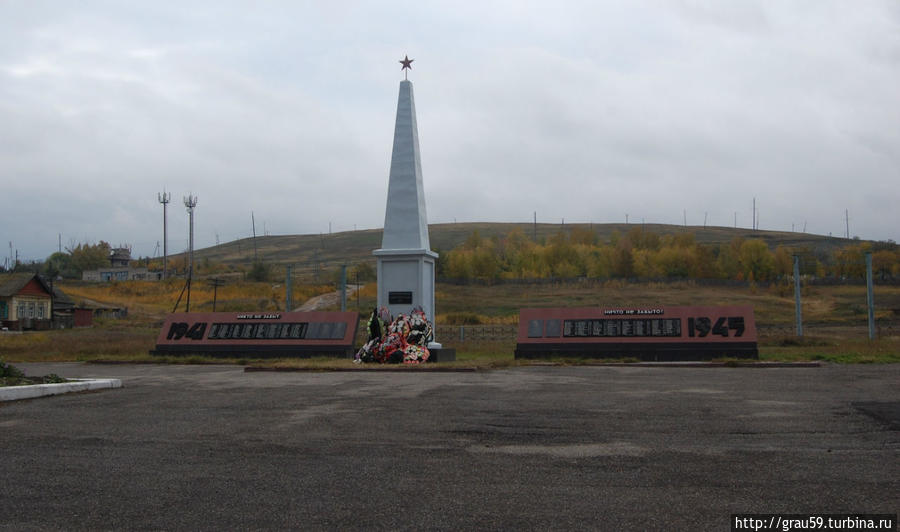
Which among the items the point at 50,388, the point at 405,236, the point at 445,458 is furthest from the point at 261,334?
the point at 445,458

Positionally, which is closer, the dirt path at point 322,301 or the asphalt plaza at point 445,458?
the asphalt plaza at point 445,458

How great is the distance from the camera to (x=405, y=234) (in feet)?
72.6

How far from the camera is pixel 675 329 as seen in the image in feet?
78.6

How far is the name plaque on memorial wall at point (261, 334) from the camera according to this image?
25234 millimetres

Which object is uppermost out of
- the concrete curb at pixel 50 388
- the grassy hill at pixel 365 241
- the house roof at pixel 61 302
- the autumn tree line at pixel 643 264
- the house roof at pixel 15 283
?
the grassy hill at pixel 365 241

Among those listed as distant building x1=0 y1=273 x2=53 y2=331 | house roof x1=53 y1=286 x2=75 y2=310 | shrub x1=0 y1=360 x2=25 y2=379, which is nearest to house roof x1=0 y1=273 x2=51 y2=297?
distant building x1=0 y1=273 x2=53 y2=331

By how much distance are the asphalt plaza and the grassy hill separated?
110 metres

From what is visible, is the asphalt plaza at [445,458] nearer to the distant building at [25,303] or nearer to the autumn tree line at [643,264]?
the distant building at [25,303]

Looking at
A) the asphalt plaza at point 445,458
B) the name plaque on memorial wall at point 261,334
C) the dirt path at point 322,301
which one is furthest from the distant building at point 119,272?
the asphalt plaza at point 445,458

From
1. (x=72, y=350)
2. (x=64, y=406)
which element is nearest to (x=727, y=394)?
(x=64, y=406)

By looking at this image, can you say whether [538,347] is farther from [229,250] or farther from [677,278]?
[229,250]

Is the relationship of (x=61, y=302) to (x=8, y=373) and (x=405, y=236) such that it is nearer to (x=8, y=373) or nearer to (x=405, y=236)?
(x=405, y=236)

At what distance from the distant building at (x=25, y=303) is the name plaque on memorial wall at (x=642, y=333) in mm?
42337

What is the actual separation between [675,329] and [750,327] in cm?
220
